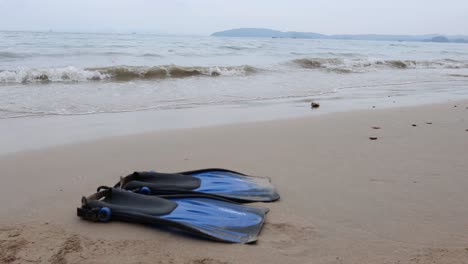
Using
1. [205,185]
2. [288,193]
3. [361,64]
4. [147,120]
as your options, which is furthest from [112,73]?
[361,64]

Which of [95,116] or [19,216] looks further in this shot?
[95,116]

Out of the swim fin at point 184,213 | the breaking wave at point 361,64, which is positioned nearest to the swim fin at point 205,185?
the swim fin at point 184,213

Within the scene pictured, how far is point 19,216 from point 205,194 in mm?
1366

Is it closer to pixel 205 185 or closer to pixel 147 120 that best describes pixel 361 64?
pixel 147 120

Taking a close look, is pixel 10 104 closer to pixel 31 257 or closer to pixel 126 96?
pixel 126 96

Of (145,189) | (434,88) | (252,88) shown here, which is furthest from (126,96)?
(434,88)

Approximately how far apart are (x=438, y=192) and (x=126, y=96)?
7185 mm

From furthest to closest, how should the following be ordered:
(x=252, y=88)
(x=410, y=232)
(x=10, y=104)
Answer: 1. (x=252, y=88)
2. (x=10, y=104)
3. (x=410, y=232)

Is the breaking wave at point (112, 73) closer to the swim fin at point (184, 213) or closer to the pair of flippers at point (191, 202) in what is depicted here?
the pair of flippers at point (191, 202)

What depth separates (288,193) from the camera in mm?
3695

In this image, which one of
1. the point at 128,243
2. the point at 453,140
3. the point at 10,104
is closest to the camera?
the point at 128,243

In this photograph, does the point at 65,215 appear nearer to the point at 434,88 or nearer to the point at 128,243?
the point at 128,243

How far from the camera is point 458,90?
12203mm

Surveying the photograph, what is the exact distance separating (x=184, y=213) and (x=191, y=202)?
251mm
